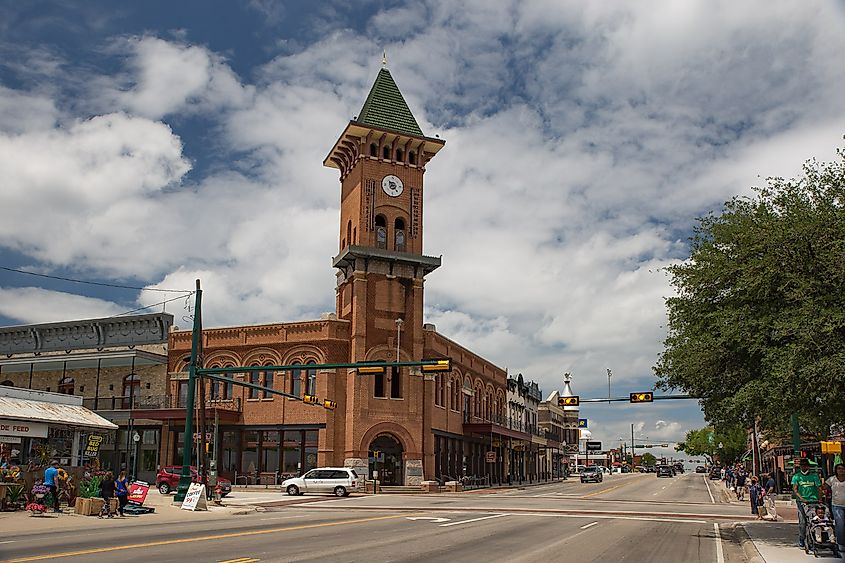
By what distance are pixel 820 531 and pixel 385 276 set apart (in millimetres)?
41018

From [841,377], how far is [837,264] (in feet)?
8.15

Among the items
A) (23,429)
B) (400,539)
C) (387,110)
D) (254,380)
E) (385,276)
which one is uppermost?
(387,110)

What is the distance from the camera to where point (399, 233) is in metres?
57.1

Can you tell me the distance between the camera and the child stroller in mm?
15102

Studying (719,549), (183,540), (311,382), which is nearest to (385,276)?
(311,382)

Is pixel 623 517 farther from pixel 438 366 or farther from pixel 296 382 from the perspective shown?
pixel 296 382

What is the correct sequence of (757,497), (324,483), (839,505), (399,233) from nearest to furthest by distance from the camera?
(839,505), (757,497), (324,483), (399,233)

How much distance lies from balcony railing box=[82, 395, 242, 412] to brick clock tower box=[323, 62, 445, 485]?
7946 mm

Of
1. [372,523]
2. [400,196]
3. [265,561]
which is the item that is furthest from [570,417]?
[265,561]

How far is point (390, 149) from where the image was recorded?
190 feet

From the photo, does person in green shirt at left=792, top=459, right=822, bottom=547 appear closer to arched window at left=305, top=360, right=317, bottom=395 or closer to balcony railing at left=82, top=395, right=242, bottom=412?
arched window at left=305, top=360, right=317, bottom=395

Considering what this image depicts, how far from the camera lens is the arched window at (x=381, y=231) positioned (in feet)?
185

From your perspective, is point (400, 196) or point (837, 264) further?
point (400, 196)

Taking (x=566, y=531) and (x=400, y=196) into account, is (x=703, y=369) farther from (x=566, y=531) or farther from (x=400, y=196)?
(x=400, y=196)
